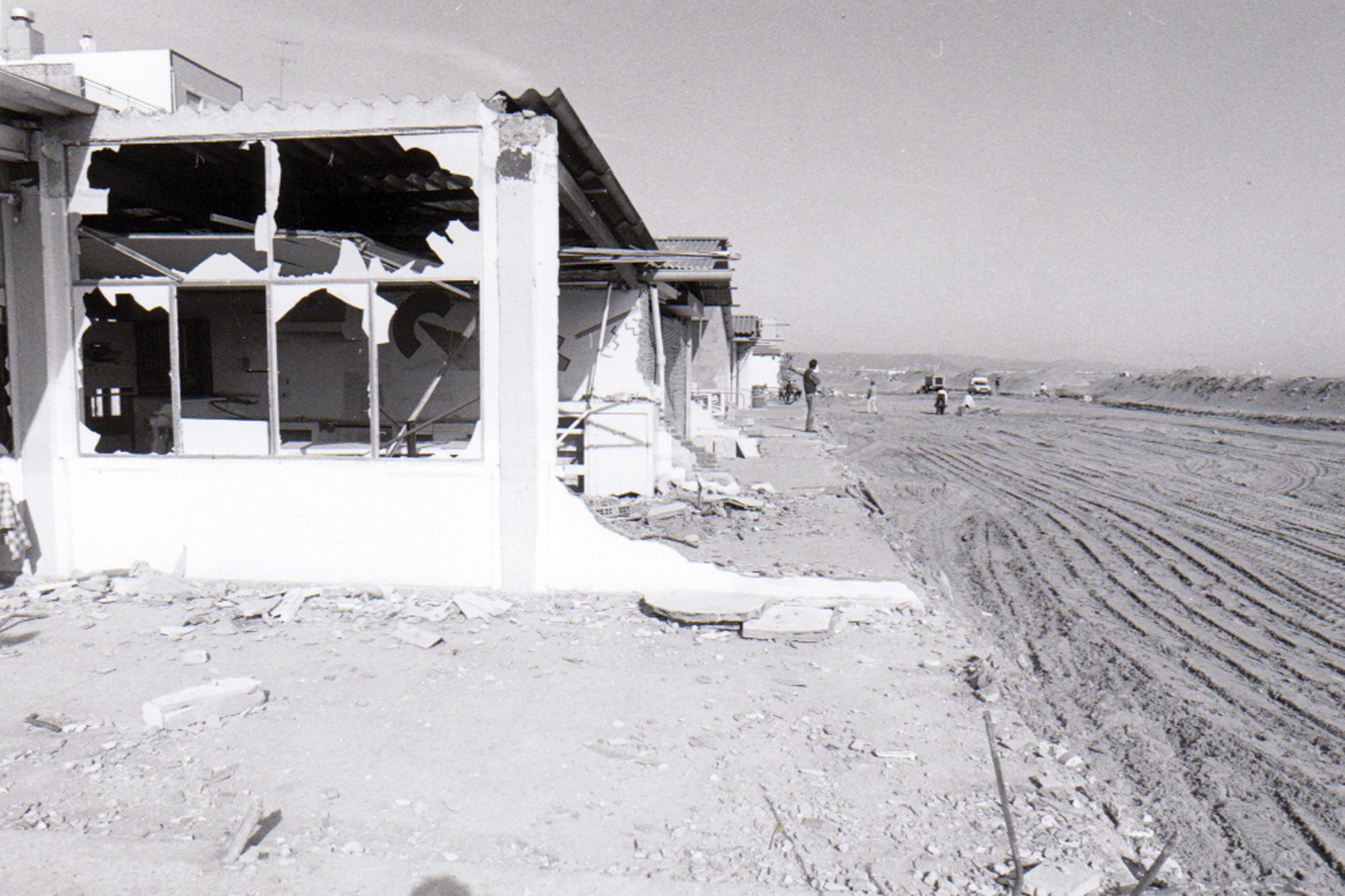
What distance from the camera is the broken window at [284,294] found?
7469 mm

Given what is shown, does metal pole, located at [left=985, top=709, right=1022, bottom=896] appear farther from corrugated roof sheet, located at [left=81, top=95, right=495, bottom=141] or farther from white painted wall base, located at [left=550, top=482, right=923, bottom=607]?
corrugated roof sheet, located at [left=81, top=95, right=495, bottom=141]

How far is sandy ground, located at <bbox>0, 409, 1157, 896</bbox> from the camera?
3.54m

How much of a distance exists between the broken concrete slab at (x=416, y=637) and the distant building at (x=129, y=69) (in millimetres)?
7571

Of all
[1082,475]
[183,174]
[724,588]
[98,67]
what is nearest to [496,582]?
[724,588]

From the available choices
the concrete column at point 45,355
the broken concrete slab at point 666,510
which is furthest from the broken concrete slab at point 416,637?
the broken concrete slab at point 666,510

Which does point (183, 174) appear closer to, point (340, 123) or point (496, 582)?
point (340, 123)

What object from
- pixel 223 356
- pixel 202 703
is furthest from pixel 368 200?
pixel 202 703

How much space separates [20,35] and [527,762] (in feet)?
35.0

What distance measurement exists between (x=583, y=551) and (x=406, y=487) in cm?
156

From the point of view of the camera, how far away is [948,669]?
5.88 meters

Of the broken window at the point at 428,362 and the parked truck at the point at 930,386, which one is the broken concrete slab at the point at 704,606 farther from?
the parked truck at the point at 930,386

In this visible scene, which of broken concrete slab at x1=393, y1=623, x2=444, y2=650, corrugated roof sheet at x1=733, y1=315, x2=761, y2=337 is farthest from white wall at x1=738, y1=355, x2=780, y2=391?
broken concrete slab at x1=393, y1=623, x2=444, y2=650

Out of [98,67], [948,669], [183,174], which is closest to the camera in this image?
[948,669]

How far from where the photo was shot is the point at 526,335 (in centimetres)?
719
